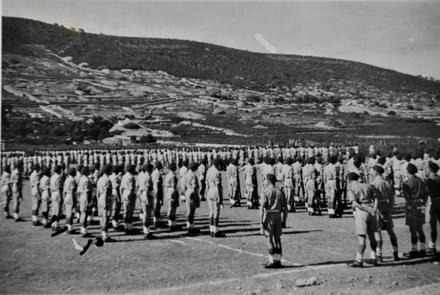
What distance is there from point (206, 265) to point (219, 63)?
359 feet

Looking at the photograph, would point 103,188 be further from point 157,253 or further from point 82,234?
point 157,253

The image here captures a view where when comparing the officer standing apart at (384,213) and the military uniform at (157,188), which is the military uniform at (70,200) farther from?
the officer standing apart at (384,213)

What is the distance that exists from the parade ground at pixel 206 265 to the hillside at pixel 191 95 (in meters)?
5.58

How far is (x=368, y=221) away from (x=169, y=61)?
107622mm

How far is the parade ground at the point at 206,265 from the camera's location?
6742 millimetres

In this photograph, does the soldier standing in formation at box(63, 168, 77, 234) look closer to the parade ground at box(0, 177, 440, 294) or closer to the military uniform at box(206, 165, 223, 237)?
the parade ground at box(0, 177, 440, 294)

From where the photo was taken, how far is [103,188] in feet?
32.8

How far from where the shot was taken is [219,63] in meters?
114

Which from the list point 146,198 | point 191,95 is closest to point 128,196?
point 146,198

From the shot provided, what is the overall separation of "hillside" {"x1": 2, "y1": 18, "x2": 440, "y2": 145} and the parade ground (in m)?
5.58

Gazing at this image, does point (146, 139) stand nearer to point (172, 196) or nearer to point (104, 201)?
point (172, 196)

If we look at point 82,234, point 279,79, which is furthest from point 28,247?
point 279,79

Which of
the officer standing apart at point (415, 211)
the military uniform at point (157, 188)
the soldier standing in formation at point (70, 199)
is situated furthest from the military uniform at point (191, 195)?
the officer standing apart at point (415, 211)

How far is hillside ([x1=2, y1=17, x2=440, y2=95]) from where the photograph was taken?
98.9 meters
